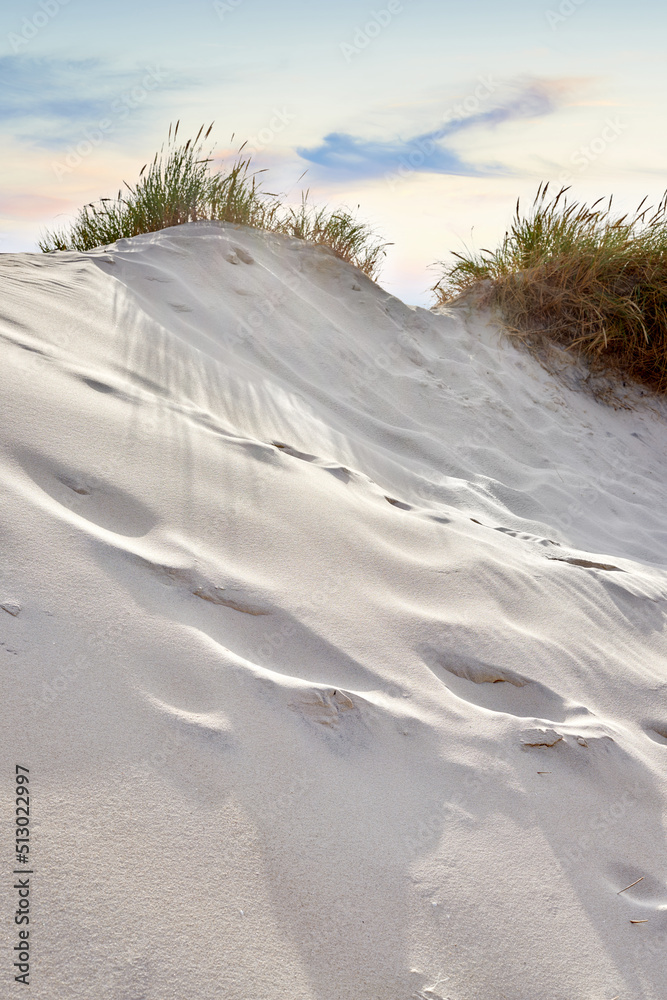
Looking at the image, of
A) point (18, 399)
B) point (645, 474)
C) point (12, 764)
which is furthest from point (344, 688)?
point (645, 474)

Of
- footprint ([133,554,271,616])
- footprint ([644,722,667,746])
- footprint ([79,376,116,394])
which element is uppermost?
footprint ([79,376,116,394])

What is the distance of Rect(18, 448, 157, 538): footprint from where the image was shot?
174 cm

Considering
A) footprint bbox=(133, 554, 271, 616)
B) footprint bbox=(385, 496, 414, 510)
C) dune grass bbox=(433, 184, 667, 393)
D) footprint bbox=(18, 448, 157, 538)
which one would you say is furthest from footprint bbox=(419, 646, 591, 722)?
dune grass bbox=(433, 184, 667, 393)

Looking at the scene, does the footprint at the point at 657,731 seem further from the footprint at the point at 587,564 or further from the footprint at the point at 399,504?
the footprint at the point at 399,504

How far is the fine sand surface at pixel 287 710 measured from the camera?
1.11m

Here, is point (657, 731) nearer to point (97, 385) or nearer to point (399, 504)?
point (399, 504)

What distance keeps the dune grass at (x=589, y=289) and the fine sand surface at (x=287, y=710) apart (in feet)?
8.58

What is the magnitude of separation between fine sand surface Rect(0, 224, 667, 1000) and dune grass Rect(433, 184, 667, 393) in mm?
2615

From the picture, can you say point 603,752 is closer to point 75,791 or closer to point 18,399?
point 75,791

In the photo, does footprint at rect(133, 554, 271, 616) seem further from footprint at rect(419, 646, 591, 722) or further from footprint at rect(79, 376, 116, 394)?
footprint at rect(79, 376, 116, 394)

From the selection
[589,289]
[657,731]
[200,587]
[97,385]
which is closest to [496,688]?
[657,731]

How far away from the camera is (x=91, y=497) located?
1.80 meters

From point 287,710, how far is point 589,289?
14.7ft

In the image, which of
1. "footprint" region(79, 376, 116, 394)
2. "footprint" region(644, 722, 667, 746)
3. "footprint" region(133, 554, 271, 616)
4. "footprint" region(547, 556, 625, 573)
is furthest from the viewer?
"footprint" region(547, 556, 625, 573)
